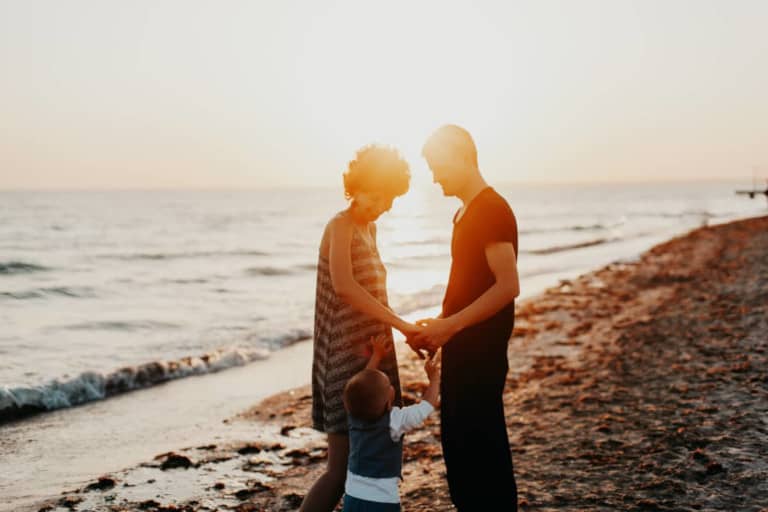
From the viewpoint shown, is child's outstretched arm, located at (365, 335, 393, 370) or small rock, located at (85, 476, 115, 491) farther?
small rock, located at (85, 476, 115, 491)

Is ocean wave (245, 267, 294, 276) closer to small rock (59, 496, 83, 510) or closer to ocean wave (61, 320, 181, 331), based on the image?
ocean wave (61, 320, 181, 331)

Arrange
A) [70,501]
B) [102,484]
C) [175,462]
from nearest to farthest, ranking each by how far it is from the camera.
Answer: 1. [70,501]
2. [102,484]
3. [175,462]

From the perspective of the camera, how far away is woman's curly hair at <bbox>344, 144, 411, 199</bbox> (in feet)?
10.6

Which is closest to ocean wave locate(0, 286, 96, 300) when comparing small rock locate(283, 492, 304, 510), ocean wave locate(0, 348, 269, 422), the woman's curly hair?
ocean wave locate(0, 348, 269, 422)

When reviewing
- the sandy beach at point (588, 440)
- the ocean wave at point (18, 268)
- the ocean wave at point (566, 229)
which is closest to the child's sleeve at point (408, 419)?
the sandy beach at point (588, 440)

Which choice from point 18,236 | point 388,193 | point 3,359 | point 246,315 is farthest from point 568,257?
point 18,236

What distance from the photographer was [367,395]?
3.07 meters

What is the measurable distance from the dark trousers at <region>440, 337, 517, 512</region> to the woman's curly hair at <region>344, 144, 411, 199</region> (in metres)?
0.79

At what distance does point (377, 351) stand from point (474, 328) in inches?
20.6

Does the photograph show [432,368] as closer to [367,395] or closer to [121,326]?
[367,395]

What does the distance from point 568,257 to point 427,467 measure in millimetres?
26403

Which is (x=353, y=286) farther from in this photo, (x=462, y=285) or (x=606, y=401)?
(x=606, y=401)

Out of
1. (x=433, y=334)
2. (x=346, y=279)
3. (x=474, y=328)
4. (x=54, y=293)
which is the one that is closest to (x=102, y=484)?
(x=346, y=279)

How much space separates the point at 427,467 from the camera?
5.46m
